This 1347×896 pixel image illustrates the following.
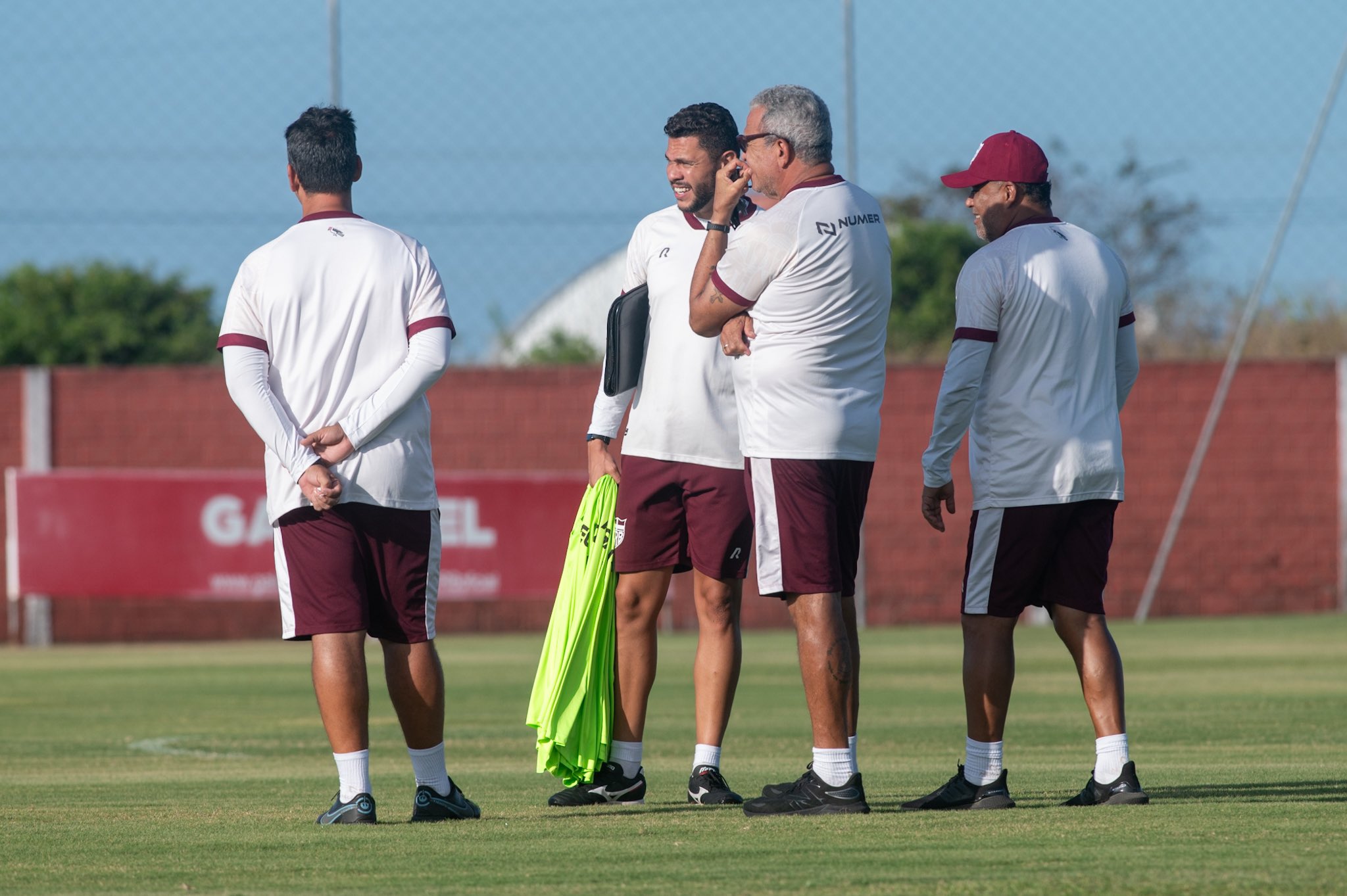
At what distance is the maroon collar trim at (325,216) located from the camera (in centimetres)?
556

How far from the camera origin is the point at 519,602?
20.5 meters

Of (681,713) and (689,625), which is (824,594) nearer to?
(681,713)

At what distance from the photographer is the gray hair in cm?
545

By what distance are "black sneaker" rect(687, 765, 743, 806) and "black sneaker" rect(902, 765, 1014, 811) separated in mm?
585

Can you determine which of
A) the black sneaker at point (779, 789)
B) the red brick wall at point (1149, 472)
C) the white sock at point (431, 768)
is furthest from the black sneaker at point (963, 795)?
the red brick wall at point (1149, 472)

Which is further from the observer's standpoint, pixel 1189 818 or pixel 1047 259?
pixel 1047 259

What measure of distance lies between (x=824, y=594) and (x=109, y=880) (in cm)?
214

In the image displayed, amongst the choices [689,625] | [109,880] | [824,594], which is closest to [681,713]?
[824,594]

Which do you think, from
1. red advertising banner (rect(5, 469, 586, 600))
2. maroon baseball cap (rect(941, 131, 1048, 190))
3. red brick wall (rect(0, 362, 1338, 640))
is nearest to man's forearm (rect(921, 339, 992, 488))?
maroon baseball cap (rect(941, 131, 1048, 190))

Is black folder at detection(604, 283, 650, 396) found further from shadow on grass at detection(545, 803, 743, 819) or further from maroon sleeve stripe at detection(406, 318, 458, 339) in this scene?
shadow on grass at detection(545, 803, 743, 819)

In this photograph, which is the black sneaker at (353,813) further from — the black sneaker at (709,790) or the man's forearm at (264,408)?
the black sneaker at (709,790)

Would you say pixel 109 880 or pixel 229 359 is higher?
pixel 229 359

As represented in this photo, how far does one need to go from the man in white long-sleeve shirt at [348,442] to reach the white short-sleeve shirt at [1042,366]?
170 cm

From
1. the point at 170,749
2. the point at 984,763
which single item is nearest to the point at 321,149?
the point at 984,763
